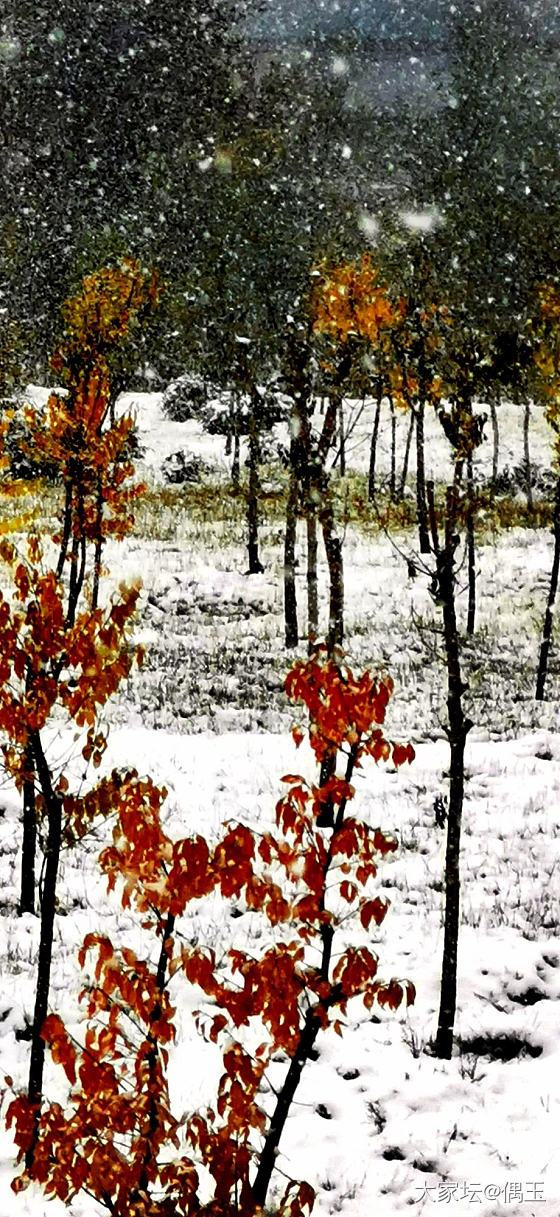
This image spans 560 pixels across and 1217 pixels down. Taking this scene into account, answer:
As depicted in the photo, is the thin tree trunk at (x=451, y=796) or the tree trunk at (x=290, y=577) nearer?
the thin tree trunk at (x=451, y=796)

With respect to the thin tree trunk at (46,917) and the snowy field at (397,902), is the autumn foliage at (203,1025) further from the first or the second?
the snowy field at (397,902)

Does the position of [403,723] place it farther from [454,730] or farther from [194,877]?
[194,877]

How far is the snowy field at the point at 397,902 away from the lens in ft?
18.1

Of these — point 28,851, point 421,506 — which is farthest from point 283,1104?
point 421,506

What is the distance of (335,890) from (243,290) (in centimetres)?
2355

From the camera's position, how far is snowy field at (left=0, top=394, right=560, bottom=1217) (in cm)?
553

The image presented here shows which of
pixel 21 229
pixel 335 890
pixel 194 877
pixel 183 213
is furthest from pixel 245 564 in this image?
pixel 21 229

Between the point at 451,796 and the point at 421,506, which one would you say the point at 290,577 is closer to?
the point at 421,506

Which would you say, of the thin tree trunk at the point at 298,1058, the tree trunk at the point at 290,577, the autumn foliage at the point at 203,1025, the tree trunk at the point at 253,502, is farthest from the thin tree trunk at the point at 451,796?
the tree trunk at the point at 253,502

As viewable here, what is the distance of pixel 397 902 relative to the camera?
8625 millimetres

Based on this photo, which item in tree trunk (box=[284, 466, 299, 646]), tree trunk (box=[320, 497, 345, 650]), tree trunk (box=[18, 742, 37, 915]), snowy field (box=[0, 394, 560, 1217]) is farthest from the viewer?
tree trunk (box=[284, 466, 299, 646])

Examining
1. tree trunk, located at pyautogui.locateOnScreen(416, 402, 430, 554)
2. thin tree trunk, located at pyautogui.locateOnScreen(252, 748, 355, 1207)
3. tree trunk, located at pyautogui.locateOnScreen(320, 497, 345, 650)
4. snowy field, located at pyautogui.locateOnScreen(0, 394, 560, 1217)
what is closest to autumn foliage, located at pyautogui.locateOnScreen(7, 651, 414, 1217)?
thin tree trunk, located at pyautogui.locateOnScreen(252, 748, 355, 1207)

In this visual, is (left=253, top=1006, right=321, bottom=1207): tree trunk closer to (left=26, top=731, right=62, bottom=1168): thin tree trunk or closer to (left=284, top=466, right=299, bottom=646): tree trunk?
(left=26, top=731, right=62, bottom=1168): thin tree trunk

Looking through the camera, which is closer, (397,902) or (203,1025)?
(203,1025)
